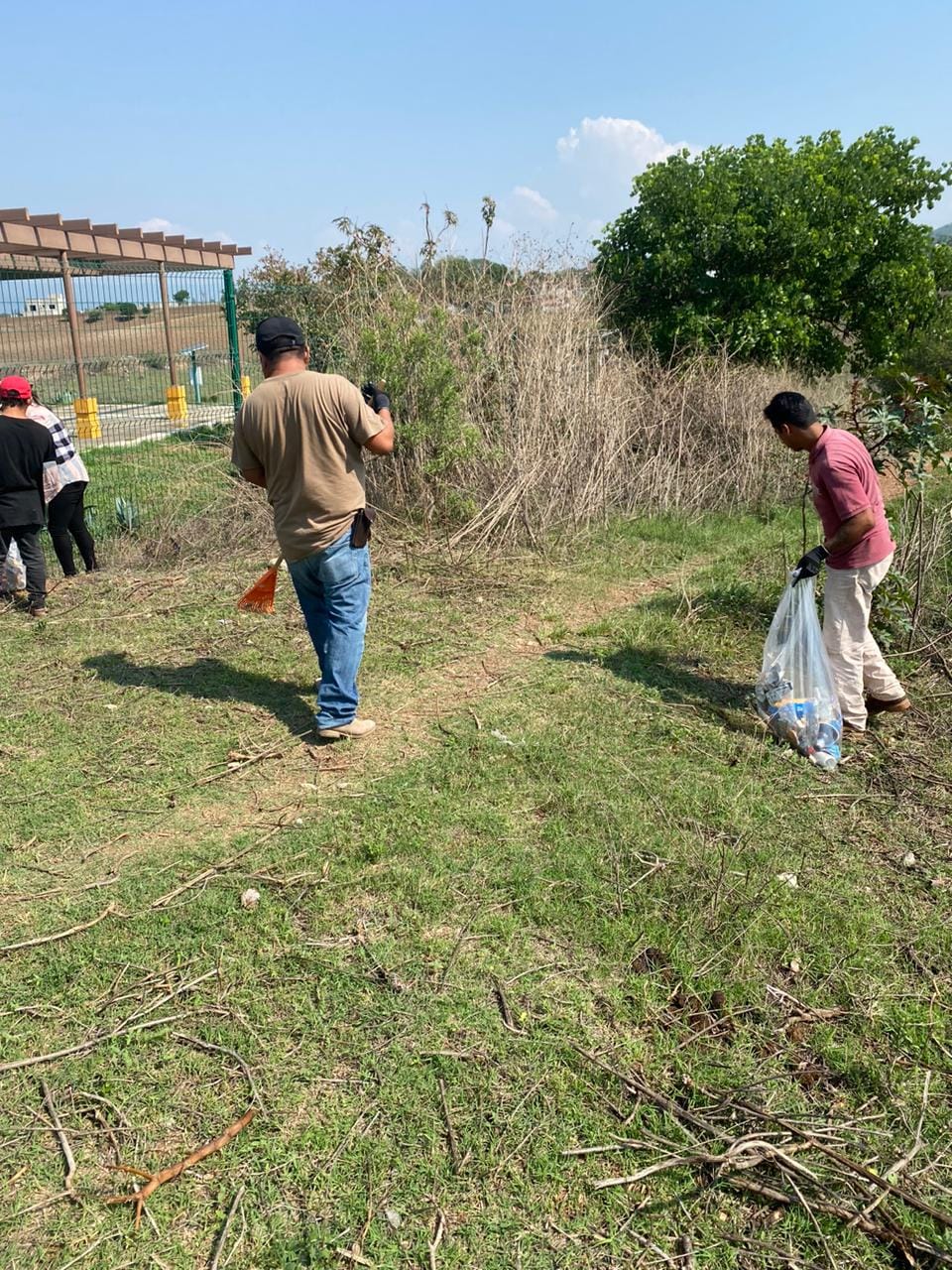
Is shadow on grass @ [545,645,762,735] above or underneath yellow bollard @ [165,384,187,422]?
underneath

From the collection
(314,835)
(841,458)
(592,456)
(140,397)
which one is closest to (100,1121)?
(314,835)

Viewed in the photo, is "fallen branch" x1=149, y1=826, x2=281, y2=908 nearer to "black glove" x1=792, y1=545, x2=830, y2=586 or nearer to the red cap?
"black glove" x1=792, y1=545, x2=830, y2=586

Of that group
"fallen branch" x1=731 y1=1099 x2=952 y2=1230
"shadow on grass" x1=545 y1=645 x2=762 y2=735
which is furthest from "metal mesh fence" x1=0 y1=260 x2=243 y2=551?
"fallen branch" x1=731 y1=1099 x2=952 y2=1230

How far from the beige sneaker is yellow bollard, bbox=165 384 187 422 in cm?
866

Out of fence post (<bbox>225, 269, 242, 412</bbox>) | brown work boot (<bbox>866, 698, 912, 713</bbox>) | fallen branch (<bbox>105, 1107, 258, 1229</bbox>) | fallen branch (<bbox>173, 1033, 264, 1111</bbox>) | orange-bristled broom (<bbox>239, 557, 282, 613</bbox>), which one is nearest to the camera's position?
fallen branch (<bbox>105, 1107, 258, 1229</bbox>)

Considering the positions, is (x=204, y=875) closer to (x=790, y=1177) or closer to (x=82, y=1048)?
(x=82, y=1048)

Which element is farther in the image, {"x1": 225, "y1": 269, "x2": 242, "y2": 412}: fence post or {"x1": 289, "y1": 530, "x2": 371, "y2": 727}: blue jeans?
{"x1": 225, "y1": 269, "x2": 242, "y2": 412}: fence post

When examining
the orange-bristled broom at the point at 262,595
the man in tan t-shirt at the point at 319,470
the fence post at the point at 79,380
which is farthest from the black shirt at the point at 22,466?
the fence post at the point at 79,380

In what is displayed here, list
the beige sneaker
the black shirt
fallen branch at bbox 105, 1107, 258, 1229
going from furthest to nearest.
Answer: the black shirt → the beige sneaker → fallen branch at bbox 105, 1107, 258, 1229

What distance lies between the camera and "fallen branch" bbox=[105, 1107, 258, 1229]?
82.5 inches

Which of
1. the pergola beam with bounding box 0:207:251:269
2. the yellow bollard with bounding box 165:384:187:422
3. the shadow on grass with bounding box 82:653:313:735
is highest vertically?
the pergola beam with bounding box 0:207:251:269

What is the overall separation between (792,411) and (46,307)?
38.1ft

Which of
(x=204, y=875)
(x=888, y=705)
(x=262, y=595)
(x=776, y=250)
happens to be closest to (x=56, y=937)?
→ (x=204, y=875)

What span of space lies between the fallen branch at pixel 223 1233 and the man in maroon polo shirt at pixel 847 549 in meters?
3.33
